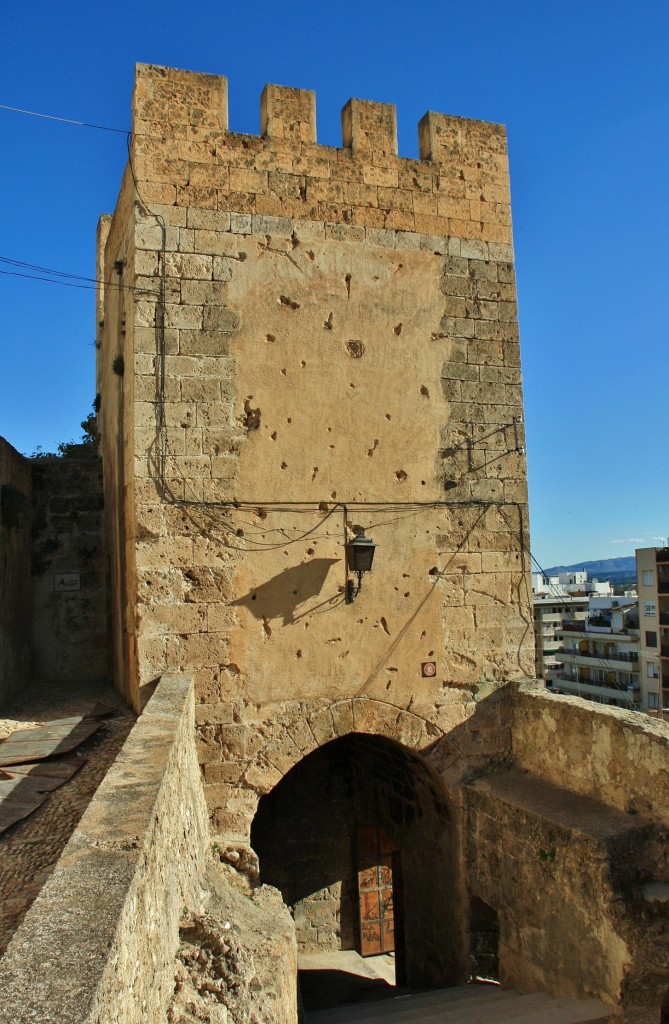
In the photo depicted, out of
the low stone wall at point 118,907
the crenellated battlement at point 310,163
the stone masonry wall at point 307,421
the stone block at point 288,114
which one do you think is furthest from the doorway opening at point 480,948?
the stone block at point 288,114

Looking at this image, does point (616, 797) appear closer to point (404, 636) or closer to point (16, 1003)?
point (404, 636)

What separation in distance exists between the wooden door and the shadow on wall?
178 inches

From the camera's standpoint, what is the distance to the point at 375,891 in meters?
10.2

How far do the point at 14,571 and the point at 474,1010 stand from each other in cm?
572

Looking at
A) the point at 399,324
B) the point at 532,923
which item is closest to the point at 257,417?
the point at 399,324

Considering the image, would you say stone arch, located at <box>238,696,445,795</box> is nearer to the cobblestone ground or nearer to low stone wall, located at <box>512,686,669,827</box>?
low stone wall, located at <box>512,686,669,827</box>

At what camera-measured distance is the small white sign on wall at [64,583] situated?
8891 millimetres

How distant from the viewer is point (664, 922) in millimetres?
5039

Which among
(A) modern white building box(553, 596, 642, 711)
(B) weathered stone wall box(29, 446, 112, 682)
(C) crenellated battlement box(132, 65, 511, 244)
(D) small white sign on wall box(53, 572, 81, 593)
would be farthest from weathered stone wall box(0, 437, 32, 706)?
(A) modern white building box(553, 596, 642, 711)

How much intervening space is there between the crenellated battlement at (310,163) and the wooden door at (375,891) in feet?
23.9

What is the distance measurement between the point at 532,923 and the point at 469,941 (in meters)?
1.20

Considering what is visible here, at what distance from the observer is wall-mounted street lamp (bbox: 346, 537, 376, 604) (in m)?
6.63

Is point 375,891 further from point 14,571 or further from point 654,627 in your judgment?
point 654,627

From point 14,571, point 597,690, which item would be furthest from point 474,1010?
point 597,690
